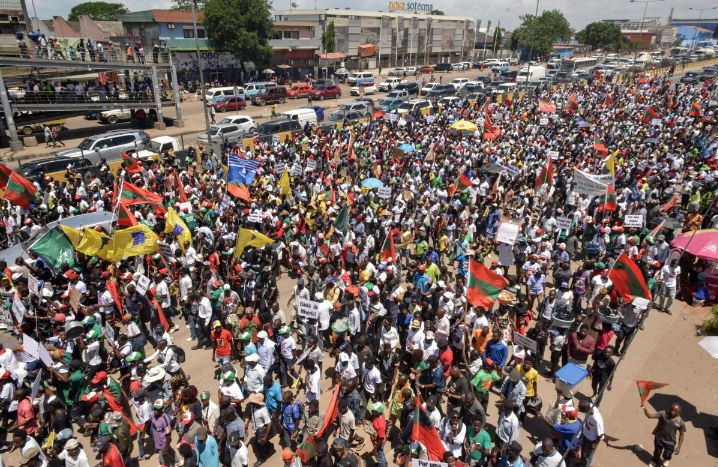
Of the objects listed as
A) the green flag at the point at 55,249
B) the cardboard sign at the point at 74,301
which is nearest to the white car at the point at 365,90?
the green flag at the point at 55,249

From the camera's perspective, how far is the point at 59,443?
595 cm

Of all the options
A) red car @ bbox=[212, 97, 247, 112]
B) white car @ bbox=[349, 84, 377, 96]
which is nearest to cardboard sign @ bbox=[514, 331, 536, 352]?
red car @ bbox=[212, 97, 247, 112]

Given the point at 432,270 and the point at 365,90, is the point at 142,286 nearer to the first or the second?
the point at 432,270

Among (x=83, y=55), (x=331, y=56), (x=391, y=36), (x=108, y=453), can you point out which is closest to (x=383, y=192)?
(x=108, y=453)

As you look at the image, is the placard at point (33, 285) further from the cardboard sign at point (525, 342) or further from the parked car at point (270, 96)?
the parked car at point (270, 96)

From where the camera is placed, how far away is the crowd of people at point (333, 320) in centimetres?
643

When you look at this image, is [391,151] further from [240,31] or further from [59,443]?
[240,31]

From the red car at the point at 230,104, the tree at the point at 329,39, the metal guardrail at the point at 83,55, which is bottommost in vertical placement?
the red car at the point at 230,104

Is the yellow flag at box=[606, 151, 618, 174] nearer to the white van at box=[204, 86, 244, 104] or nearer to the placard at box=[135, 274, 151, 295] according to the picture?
the placard at box=[135, 274, 151, 295]

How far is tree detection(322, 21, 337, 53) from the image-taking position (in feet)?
201

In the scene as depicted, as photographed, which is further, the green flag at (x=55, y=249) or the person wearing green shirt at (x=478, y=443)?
the green flag at (x=55, y=249)

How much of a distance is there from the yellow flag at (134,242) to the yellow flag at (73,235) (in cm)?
129

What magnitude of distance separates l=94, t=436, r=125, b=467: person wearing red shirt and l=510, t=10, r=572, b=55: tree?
Answer: 87121mm

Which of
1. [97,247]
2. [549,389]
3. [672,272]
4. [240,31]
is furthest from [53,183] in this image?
[240,31]
